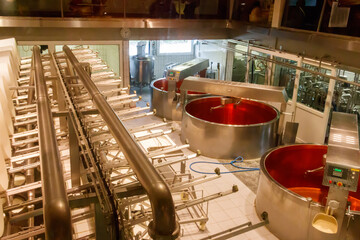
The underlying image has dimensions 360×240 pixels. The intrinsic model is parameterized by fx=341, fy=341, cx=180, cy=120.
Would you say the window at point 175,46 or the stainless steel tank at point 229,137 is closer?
the stainless steel tank at point 229,137

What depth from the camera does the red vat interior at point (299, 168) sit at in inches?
213

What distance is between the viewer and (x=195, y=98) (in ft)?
26.4

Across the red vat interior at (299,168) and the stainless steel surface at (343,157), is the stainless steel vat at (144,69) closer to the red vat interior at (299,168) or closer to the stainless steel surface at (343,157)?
the red vat interior at (299,168)

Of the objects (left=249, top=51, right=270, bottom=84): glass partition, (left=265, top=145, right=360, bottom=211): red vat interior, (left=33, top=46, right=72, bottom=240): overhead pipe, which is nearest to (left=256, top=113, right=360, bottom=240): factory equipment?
(left=265, top=145, right=360, bottom=211): red vat interior

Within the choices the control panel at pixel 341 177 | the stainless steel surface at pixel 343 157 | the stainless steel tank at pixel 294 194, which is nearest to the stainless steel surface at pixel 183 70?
the stainless steel tank at pixel 294 194

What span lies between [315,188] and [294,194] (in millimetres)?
1563

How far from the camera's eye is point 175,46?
39.6 ft

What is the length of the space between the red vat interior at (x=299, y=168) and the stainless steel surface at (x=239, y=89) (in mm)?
1095

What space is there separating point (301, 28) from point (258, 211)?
14.9ft

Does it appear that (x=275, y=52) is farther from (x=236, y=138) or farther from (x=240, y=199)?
(x=240, y=199)

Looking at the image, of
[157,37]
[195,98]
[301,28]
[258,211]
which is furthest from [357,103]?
[157,37]

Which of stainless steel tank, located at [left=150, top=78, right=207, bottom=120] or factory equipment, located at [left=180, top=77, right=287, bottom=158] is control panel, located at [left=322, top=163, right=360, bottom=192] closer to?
factory equipment, located at [left=180, top=77, right=287, bottom=158]

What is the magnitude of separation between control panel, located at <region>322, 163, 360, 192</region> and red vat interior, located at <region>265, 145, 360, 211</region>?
1.78m

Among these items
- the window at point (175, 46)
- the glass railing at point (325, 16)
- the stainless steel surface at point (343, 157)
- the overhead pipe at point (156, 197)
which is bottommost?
the stainless steel surface at point (343, 157)
